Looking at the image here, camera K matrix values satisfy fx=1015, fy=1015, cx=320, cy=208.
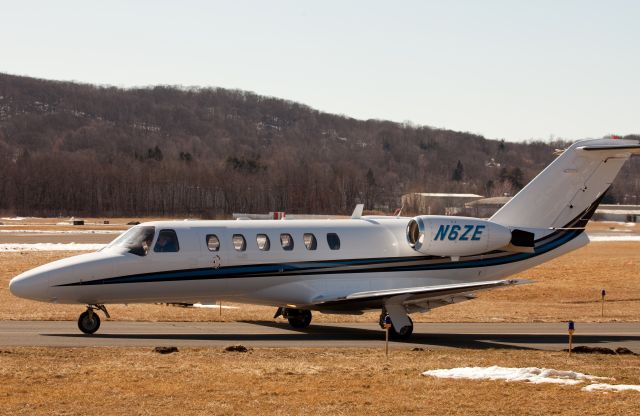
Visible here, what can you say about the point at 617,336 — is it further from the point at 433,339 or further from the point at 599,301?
the point at 599,301

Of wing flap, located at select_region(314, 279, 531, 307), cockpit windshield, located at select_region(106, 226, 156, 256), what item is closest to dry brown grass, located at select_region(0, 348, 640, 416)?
wing flap, located at select_region(314, 279, 531, 307)

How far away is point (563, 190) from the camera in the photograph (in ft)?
95.8

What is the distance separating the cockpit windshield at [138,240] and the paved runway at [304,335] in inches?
82.2

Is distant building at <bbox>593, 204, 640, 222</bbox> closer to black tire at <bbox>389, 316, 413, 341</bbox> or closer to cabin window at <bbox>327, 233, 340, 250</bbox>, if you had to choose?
cabin window at <bbox>327, 233, 340, 250</bbox>

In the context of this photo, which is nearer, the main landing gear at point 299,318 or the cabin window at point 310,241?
the cabin window at point 310,241

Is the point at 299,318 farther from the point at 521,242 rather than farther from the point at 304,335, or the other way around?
the point at 521,242

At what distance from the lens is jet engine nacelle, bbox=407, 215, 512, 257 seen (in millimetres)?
27625

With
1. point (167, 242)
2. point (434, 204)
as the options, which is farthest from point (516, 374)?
point (434, 204)

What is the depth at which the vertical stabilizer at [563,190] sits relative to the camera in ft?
95.6

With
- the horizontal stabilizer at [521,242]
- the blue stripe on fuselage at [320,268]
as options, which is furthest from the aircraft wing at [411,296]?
the horizontal stabilizer at [521,242]

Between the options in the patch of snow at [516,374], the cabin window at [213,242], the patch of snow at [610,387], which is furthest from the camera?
the cabin window at [213,242]

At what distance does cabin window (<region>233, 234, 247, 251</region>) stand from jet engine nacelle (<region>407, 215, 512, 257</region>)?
471 centimetres

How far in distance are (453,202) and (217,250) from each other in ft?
508

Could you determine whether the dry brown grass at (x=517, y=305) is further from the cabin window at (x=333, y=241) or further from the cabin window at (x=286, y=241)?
the cabin window at (x=333, y=241)
